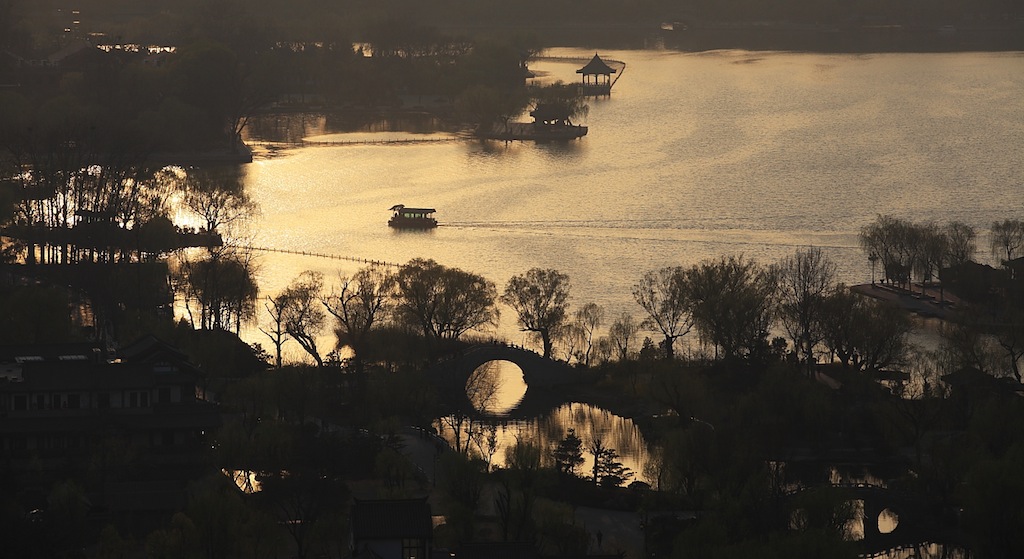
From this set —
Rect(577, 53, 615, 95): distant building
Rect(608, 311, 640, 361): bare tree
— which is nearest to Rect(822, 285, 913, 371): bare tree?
Rect(608, 311, 640, 361): bare tree

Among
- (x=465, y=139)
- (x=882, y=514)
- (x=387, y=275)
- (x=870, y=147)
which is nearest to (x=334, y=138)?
(x=465, y=139)

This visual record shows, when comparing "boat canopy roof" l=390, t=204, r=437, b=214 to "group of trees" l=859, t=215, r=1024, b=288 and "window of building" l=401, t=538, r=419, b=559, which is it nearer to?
"group of trees" l=859, t=215, r=1024, b=288

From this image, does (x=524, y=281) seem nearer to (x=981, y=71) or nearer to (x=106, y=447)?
(x=106, y=447)

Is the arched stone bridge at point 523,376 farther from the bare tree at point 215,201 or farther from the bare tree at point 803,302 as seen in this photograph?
the bare tree at point 215,201

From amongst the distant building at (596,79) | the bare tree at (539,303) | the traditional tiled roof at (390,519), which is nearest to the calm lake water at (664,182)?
the distant building at (596,79)

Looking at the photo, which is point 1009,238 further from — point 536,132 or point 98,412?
point 536,132
